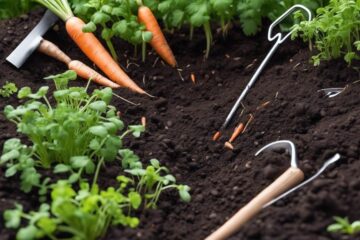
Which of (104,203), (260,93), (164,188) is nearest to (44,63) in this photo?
(260,93)

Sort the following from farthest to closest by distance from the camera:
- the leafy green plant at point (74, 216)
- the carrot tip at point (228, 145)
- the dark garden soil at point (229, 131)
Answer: the carrot tip at point (228, 145) < the dark garden soil at point (229, 131) < the leafy green plant at point (74, 216)

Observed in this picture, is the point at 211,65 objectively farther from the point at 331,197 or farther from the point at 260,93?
the point at 331,197

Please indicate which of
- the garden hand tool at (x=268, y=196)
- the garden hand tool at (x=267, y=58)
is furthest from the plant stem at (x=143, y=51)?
the garden hand tool at (x=268, y=196)

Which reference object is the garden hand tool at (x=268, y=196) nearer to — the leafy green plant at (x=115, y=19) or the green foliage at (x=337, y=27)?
the green foliage at (x=337, y=27)

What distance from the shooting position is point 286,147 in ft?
8.71

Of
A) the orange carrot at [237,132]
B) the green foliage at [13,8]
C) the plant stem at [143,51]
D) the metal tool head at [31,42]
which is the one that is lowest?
the orange carrot at [237,132]

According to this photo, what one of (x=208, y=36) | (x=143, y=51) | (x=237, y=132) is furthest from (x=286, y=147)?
(x=143, y=51)

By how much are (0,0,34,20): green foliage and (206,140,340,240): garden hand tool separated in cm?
212

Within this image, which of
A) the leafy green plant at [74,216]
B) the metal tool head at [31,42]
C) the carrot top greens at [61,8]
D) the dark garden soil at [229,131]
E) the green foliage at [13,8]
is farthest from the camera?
the green foliage at [13,8]

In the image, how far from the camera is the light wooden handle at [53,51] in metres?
3.59

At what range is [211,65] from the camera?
11.7 feet

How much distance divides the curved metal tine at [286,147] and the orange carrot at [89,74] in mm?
1016

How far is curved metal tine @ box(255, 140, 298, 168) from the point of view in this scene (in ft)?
8.08

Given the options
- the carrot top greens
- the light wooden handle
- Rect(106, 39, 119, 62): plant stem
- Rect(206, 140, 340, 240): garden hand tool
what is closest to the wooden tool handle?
Rect(206, 140, 340, 240): garden hand tool
